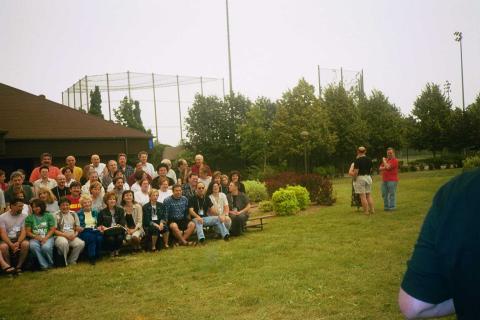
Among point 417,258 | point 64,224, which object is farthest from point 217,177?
point 417,258

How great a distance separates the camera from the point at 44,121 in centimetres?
1858

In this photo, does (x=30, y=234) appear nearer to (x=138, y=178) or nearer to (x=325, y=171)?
(x=138, y=178)

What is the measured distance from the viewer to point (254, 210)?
51.3ft

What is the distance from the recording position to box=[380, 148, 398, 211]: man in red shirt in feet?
38.5

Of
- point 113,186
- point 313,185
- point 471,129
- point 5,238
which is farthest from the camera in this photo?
point 471,129

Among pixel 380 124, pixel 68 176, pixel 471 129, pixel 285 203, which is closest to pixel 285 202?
pixel 285 203

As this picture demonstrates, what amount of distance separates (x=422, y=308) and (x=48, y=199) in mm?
8953

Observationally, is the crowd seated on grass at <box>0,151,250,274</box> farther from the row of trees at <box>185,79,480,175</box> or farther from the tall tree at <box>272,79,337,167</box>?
A: the tall tree at <box>272,79,337,167</box>

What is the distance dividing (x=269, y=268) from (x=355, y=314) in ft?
7.55

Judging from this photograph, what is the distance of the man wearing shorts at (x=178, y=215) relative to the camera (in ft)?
32.2

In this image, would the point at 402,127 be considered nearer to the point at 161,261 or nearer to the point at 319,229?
the point at 319,229

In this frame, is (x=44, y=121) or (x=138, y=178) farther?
(x=44, y=121)

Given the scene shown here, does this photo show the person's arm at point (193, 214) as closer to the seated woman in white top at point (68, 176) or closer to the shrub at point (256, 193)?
the seated woman in white top at point (68, 176)

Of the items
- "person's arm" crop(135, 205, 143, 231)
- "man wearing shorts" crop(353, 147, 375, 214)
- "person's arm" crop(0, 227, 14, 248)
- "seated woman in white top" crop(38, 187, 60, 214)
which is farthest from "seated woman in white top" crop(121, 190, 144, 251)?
"man wearing shorts" crop(353, 147, 375, 214)
